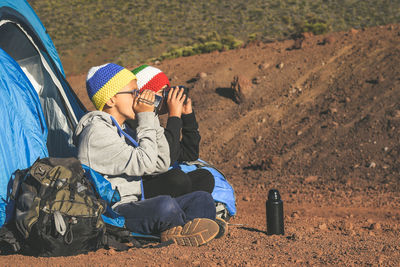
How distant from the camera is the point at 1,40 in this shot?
5426mm

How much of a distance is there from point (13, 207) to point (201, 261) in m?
1.40

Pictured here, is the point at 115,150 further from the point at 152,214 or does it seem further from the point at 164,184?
the point at 164,184

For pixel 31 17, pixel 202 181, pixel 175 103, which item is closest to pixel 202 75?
pixel 31 17

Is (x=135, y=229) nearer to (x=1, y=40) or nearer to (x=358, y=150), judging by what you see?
(x=1, y=40)

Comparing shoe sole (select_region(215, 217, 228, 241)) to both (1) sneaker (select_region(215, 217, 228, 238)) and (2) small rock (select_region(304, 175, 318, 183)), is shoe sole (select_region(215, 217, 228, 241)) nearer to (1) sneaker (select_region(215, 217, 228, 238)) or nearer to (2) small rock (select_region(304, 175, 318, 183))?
(1) sneaker (select_region(215, 217, 228, 238))

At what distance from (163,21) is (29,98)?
2758 cm

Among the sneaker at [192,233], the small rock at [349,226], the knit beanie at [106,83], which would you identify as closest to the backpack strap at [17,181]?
the knit beanie at [106,83]

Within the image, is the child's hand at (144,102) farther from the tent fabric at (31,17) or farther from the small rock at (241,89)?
the small rock at (241,89)

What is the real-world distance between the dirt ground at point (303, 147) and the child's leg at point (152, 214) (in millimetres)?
194

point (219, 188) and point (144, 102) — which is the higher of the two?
point (144, 102)

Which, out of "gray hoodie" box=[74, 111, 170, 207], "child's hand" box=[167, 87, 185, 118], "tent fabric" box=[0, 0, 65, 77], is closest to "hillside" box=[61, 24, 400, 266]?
"gray hoodie" box=[74, 111, 170, 207]

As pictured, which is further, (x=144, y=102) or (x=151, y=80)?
(x=151, y=80)

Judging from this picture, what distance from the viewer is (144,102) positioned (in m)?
4.01

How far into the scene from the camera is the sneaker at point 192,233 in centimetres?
391
